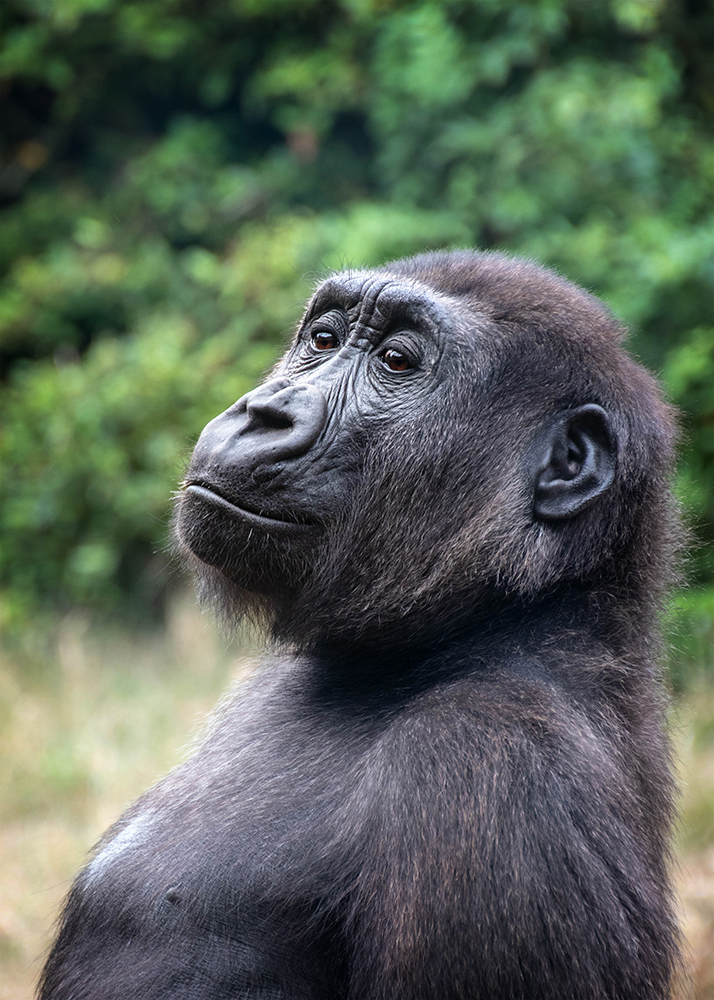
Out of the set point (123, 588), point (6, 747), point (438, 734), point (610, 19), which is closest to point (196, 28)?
point (610, 19)

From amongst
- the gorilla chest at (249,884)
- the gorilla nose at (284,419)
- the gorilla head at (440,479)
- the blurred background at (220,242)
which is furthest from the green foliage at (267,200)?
the gorilla chest at (249,884)

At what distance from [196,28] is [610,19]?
12.2ft

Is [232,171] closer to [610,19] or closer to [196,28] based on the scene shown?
[196,28]

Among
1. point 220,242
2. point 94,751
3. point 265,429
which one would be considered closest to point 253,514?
point 265,429

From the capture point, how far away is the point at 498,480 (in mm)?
2779

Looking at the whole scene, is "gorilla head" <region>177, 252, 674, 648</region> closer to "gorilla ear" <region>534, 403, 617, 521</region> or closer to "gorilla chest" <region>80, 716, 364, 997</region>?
"gorilla ear" <region>534, 403, 617, 521</region>

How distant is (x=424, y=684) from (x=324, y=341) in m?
1.14

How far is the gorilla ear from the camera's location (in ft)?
8.80

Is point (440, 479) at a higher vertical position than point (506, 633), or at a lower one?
higher

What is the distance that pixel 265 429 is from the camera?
9.14 feet

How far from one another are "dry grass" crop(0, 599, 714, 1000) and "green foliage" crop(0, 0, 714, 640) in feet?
2.30

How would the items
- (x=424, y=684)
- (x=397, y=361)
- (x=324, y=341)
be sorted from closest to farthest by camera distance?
(x=424, y=684)
(x=397, y=361)
(x=324, y=341)

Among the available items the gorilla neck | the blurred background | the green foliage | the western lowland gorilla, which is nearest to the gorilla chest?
the western lowland gorilla

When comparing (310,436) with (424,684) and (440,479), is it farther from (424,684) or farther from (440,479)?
(424,684)
